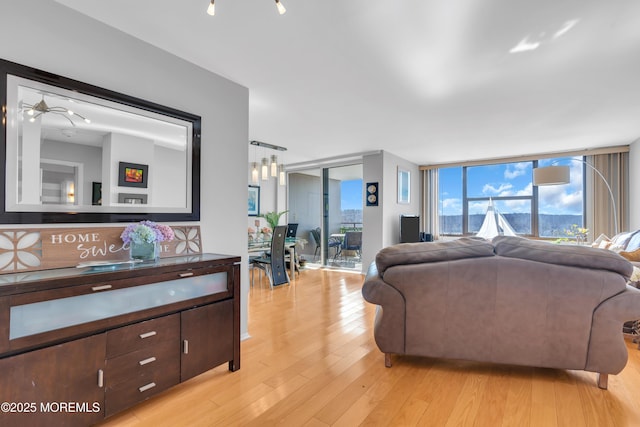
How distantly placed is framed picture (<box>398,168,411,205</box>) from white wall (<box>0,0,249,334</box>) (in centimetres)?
398

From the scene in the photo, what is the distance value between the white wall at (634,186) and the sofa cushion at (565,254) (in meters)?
3.96

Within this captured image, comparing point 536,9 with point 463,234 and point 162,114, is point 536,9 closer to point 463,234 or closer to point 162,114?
point 162,114

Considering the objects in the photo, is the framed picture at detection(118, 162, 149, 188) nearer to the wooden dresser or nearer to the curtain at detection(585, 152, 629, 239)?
the wooden dresser

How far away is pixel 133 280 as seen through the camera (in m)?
1.59

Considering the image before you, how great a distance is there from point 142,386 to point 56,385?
40cm

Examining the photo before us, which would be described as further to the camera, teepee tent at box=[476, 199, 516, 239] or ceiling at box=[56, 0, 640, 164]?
teepee tent at box=[476, 199, 516, 239]

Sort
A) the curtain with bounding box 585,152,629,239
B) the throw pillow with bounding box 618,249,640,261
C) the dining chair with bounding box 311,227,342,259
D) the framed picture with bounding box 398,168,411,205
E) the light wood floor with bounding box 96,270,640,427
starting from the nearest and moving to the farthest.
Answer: the light wood floor with bounding box 96,270,640,427, the throw pillow with bounding box 618,249,640,261, the curtain with bounding box 585,152,629,239, the framed picture with bounding box 398,168,411,205, the dining chair with bounding box 311,227,342,259

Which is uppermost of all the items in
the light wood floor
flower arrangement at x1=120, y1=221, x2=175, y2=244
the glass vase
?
flower arrangement at x1=120, y1=221, x2=175, y2=244

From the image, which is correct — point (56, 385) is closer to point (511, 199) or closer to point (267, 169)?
point (267, 169)

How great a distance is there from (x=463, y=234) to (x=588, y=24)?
5157 mm

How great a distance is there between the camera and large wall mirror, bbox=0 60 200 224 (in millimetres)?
1560

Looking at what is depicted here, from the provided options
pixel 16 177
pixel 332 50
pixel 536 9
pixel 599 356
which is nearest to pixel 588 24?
pixel 536 9

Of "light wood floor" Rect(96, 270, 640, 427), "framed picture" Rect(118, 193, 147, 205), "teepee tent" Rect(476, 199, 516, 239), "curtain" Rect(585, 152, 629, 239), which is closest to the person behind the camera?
"light wood floor" Rect(96, 270, 640, 427)

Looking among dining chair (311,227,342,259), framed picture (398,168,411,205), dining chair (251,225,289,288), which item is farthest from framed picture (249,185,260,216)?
framed picture (398,168,411,205)
